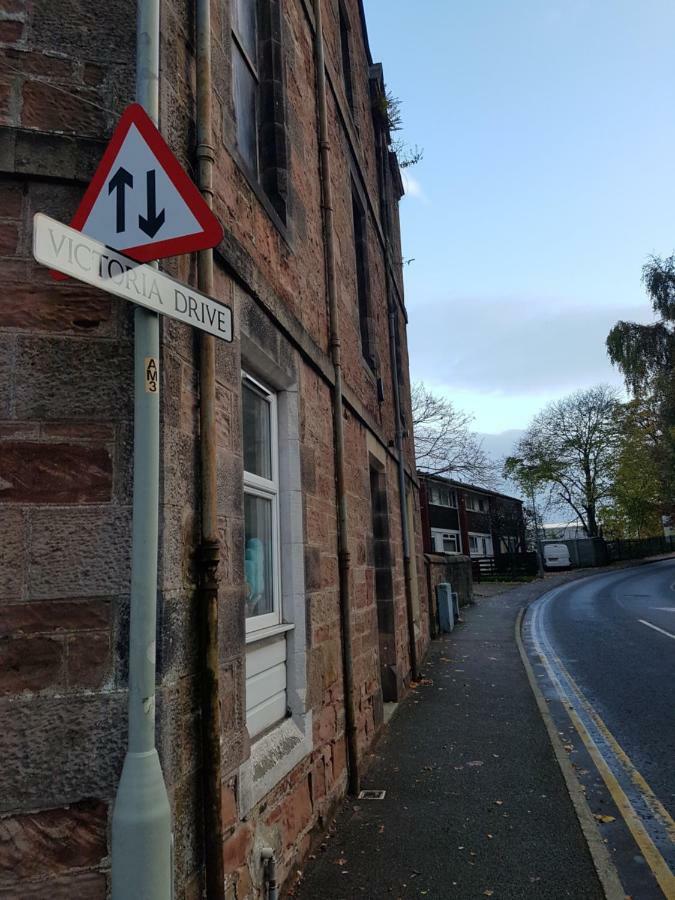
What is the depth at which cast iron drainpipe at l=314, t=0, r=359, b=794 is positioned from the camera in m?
5.01

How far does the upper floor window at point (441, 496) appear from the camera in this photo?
4081cm

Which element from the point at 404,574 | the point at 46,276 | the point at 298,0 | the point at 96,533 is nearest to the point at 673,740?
the point at 404,574

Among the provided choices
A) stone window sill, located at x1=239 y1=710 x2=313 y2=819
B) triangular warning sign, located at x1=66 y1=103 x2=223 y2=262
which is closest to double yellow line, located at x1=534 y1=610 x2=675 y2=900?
stone window sill, located at x1=239 y1=710 x2=313 y2=819

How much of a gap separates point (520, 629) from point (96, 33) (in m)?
15.0

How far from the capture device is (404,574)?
9.91 metres

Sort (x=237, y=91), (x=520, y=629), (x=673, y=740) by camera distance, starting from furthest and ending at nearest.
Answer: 1. (x=520, y=629)
2. (x=673, y=740)
3. (x=237, y=91)

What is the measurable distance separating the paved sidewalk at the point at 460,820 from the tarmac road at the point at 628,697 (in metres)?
0.45

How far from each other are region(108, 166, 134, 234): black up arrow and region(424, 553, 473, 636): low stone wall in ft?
40.6

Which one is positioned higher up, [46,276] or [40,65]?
[40,65]

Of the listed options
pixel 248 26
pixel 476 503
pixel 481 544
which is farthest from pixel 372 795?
pixel 481 544

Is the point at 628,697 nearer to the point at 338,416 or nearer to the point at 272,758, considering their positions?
the point at 338,416

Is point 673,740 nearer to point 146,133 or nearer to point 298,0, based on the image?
point 146,133

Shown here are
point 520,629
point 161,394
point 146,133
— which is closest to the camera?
point 146,133

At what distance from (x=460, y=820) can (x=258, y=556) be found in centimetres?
236
